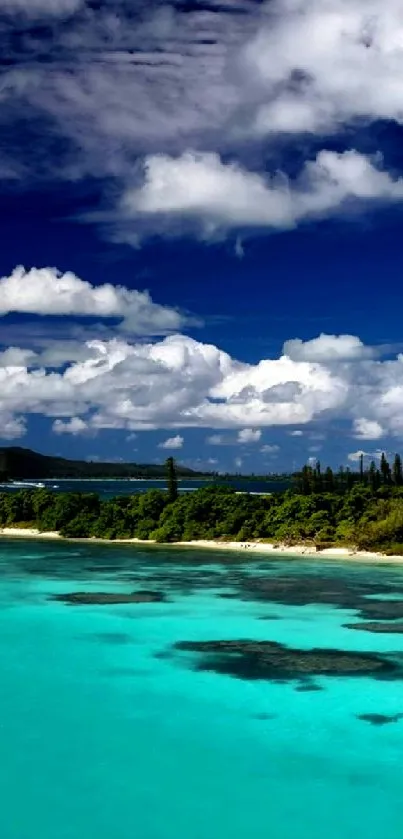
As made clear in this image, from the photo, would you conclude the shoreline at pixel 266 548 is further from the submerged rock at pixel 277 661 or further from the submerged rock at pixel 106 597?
the submerged rock at pixel 277 661

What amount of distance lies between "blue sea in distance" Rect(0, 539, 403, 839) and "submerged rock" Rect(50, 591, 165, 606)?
1.61 metres

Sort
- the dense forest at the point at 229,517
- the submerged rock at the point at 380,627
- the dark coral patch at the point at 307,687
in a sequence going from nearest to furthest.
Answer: the dark coral patch at the point at 307,687 → the submerged rock at the point at 380,627 → the dense forest at the point at 229,517

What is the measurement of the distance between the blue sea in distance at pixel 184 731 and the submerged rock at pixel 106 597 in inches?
63.4

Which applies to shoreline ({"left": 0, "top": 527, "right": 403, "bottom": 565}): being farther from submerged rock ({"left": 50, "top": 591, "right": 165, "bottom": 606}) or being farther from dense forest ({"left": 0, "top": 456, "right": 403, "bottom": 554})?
submerged rock ({"left": 50, "top": 591, "right": 165, "bottom": 606})

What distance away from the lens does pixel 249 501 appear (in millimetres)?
70812

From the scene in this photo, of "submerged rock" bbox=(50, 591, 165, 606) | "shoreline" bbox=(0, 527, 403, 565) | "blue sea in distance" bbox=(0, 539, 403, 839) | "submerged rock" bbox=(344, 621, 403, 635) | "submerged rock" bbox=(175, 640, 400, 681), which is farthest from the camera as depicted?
"shoreline" bbox=(0, 527, 403, 565)

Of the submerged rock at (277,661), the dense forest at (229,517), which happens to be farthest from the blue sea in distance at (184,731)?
the dense forest at (229,517)

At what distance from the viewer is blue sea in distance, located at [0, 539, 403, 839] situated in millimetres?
16172

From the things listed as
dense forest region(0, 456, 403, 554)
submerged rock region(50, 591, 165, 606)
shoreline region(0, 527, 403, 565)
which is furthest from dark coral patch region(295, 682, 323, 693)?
dense forest region(0, 456, 403, 554)

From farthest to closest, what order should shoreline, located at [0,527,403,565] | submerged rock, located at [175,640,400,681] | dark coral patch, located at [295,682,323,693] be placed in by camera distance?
1. shoreline, located at [0,527,403,565]
2. submerged rock, located at [175,640,400,681]
3. dark coral patch, located at [295,682,323,693]

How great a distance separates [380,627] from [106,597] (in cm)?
1436

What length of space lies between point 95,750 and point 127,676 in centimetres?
624

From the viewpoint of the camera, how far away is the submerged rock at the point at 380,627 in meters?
32.0

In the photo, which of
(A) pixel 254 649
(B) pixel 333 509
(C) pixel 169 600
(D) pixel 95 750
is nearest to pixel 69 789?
(D) pixel 95 750
